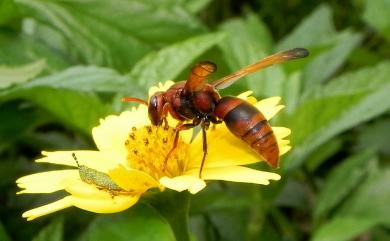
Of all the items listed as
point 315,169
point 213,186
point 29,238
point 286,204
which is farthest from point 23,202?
point 315,169

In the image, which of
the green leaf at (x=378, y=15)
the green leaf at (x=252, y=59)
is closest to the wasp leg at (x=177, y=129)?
the green leaf at (x=252, y=59)

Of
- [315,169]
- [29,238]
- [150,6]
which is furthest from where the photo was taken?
[315,169]

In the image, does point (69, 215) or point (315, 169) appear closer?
point (69, 215)

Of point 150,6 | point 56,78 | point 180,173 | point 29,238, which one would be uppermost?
point 150,6

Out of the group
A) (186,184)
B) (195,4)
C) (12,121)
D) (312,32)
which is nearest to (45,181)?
(186,184)

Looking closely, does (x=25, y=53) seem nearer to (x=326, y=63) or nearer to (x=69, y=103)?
(x=69, y=103)

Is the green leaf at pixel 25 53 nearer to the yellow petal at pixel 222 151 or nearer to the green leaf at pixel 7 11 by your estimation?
the green leaf at pixel 7 11

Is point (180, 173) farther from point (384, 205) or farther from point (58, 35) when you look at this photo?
point (58, 35)

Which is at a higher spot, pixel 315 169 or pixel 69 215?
pixel 315 169
